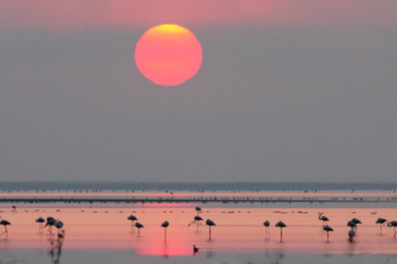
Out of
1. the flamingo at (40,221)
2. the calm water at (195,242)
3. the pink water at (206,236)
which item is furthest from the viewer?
the flamingo at (40,221)

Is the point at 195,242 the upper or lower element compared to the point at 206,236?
lower

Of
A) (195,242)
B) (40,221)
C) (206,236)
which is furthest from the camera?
(40,221)

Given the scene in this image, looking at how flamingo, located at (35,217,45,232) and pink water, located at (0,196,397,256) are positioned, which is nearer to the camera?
pink water, located at (0,196,397,256)

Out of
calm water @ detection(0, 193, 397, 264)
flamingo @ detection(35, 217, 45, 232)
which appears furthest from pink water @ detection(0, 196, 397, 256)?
flamingo @ detection(35, 217, 45, 232)

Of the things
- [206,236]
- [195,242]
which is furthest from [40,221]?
[195,242]

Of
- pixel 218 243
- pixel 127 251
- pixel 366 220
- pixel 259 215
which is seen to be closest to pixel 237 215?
pixel 259 215

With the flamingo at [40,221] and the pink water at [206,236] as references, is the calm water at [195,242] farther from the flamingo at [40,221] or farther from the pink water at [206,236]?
the flamingo at [40,221]

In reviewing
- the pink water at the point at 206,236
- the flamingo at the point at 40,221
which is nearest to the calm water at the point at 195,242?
the pink water at the point at 206,236

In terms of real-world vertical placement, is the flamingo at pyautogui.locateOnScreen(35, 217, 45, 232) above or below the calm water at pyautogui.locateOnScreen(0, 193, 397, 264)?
above

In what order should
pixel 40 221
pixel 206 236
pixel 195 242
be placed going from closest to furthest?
1. pixel 195 242
2. pixel 206 236
3. pixel 40 221

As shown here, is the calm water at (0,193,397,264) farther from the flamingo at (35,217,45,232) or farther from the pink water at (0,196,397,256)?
the flamingo at (35,217,45,232)

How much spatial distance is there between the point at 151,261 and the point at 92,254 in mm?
3825

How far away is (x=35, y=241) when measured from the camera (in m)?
46.5

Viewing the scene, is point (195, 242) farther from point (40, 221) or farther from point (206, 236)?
point (40, 221)
